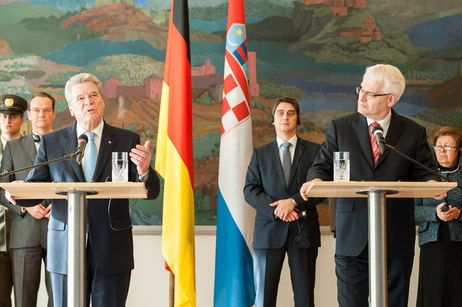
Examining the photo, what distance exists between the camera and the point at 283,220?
413 centimetres

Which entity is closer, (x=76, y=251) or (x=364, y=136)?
(x=76, y=251)

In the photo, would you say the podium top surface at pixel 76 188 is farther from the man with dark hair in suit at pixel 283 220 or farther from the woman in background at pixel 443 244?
the woman in background at pixel 443 244

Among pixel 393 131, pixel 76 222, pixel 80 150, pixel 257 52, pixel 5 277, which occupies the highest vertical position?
pixel 257 52

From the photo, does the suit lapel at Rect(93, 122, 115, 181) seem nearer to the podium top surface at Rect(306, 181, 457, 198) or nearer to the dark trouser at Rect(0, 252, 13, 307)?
the podium top surface at Rect(306, 181, 457, 198)

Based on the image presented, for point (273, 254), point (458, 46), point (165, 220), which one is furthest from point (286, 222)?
point (458, 46)

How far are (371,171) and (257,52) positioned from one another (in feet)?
8.70

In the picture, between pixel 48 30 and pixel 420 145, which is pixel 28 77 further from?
pixel 420 145

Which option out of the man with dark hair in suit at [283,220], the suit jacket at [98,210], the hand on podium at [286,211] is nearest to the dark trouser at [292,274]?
the man with dark hair in suit at [283,220]

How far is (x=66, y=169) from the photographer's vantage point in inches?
119

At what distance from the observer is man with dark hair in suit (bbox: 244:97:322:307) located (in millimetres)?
4086

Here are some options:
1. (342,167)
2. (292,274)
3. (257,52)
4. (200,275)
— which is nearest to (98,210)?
(342,167)

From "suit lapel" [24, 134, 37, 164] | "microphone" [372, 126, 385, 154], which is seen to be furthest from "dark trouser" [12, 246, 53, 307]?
"microphone" [372, 126, 385, 154]

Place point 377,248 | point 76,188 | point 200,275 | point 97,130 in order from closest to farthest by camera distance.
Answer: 1. point 76,188
2. point 377,248
3. point 97,130
4. point 200,275

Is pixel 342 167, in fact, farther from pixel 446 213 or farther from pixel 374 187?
pixel 446 213
